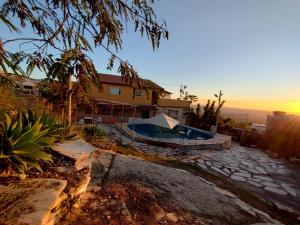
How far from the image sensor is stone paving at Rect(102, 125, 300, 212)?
8281mm

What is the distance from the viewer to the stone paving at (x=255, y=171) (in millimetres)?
8281

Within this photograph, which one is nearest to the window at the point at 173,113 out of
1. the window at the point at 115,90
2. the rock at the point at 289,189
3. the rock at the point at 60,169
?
the window at the point at 115,90

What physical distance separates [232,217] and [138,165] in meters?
2.90

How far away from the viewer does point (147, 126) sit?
24.3 m

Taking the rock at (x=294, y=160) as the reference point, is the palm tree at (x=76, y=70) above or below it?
above

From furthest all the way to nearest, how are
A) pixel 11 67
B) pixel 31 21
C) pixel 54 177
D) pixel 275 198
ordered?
pixel 275 198
pixel 54 177
pixel 31 21
pixel 11 67

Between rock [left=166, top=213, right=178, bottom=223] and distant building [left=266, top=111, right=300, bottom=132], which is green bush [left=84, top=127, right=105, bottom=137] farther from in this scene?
distant building [left=266, top=111, right=300, bottom=132]

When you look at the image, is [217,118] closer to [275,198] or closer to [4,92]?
[275,198]

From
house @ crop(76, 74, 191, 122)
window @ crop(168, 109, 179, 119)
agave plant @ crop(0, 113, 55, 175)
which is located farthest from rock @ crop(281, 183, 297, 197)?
window @ crop(168, 109, 179, 119)

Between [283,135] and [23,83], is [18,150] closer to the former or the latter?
[23,83]

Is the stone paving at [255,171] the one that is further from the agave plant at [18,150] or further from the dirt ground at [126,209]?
the agave plant at [18,150]

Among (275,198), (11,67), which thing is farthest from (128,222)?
(275,198)

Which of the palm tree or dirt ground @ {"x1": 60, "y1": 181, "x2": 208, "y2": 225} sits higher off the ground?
the palm tree

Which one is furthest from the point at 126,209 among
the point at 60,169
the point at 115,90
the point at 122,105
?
the point at 115,90
